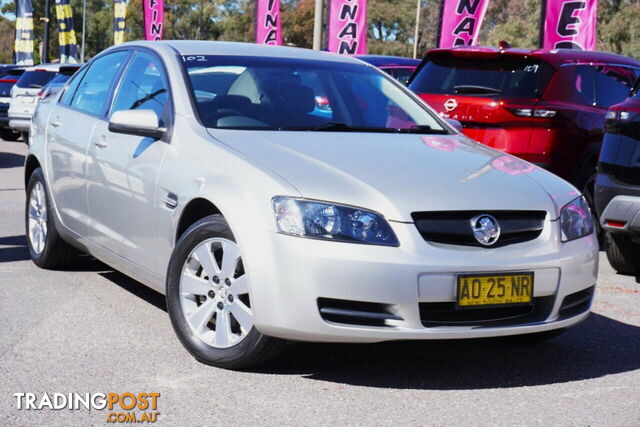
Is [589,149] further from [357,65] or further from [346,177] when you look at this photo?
[346,177]

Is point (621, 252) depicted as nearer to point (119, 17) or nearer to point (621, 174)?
point (621, 174)

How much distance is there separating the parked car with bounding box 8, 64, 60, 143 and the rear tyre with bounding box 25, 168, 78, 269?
1155 centimetres

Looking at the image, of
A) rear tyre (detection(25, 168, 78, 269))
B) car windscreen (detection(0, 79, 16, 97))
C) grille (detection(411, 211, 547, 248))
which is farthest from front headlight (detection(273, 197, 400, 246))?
car windscreen (detection(0, 79, 16, 97))

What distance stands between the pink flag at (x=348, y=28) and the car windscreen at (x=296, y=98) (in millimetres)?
15464

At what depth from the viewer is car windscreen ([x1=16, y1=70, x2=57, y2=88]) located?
1955 centimetres

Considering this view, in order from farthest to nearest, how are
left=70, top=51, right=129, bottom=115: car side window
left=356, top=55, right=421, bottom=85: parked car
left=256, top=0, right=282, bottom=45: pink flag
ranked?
left=256, top=0, right=282, bottom=45: pink flag
left=356, top=55, right=421, bottom=85: parked car
left=70, top=51, right=129, bottom=115: car side window

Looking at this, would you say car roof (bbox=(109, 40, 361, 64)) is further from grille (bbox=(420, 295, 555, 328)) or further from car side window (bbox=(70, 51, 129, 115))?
grille (bbox=(420, 295, 555, 328))

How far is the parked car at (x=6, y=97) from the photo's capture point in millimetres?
21469

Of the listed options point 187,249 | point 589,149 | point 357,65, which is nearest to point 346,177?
point 187,249

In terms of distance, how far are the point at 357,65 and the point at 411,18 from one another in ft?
261

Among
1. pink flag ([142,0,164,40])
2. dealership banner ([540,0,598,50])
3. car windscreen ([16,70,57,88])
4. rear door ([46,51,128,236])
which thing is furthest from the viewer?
pink flag ([142,0,164,40])

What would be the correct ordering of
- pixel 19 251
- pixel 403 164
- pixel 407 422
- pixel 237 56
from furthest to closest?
1. pixel 19 251
2. pixel 237 56
3. pixel 403 164
4. pixel 407 422

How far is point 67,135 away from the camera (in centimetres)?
657

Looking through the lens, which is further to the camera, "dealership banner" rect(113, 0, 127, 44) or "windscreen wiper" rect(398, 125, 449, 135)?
"dealership banner" rect(113, 0, 127, 44)
